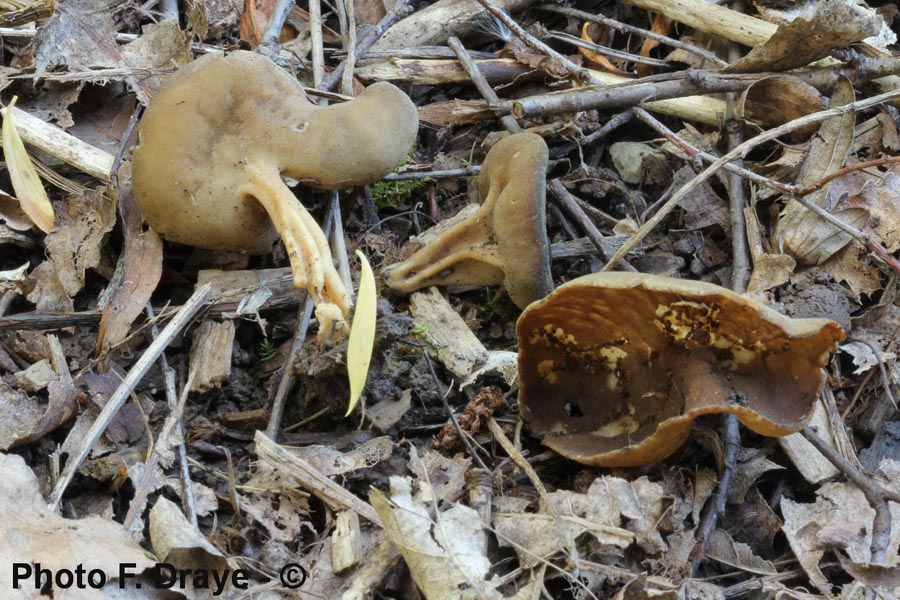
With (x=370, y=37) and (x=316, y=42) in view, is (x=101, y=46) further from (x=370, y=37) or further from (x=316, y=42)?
(x=370, y=37)

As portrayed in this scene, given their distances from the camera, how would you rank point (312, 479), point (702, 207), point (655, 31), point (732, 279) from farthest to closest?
point (655, 31) → point (702, 207) → point (732, 279) → point (312, 479)

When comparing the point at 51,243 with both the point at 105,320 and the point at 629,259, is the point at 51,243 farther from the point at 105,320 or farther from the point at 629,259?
the point at 629,259

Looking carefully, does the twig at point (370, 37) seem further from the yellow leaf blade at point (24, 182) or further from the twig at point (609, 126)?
the yellow leaf blade at point (24, 182)

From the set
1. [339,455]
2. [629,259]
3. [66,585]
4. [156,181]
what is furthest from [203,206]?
[629,259]

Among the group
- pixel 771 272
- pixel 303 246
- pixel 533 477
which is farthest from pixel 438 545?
pixel 771 272

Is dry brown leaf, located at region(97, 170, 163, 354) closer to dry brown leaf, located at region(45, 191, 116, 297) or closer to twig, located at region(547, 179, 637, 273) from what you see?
dry brown leaf, located at region(45, 191, 116, 297)

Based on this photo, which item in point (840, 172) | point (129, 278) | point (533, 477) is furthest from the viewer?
point (129, 278)
